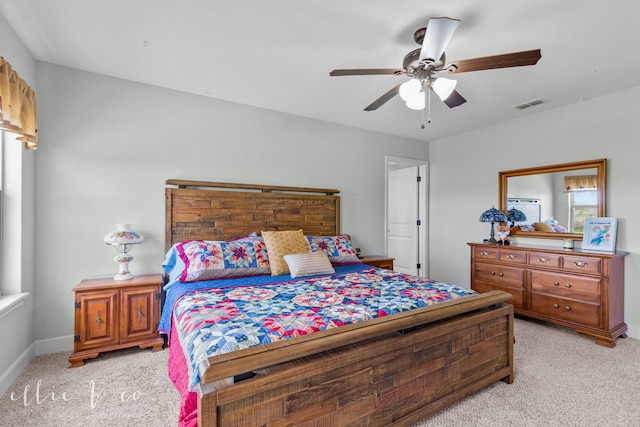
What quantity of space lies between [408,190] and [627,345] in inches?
128

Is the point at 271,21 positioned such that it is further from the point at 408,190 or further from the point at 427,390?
the point at 408,190

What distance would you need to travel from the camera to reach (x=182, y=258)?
104 inches

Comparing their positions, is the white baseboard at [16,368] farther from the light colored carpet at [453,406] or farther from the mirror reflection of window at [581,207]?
the mirror reflection of window at [581,207]

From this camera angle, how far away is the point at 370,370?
1.52 meters

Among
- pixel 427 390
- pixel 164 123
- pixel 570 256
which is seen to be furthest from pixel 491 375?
pixel 164 123

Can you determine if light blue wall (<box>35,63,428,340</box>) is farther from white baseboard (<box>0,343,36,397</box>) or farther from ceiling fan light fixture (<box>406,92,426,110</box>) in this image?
ceiling fan light fixture (<box>406,92,426,110</box>)

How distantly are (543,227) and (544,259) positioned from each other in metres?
0.61

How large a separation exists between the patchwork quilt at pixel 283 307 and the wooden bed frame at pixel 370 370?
11 centimetres

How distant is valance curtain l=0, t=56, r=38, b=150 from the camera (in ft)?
5.83

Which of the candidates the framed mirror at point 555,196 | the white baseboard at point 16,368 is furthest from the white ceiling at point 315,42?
the white baseboard at point 16,368

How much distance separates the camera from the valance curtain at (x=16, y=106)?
178 centimetres

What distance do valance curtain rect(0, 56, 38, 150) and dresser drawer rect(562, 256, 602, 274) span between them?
476 cm

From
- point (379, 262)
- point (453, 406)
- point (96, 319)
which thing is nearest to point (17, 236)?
Answer: point (96, 319)

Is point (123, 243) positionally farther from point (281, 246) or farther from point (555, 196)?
point (555, 196)
